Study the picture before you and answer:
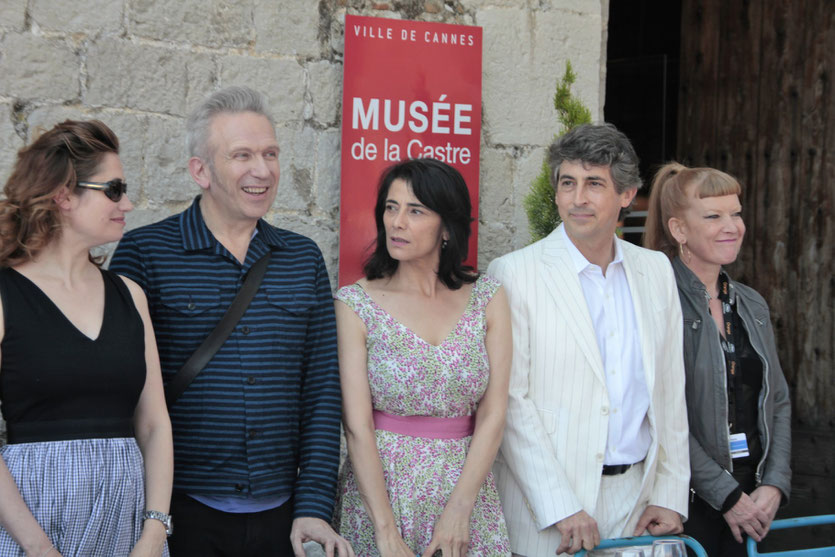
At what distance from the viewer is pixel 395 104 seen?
4.11 m

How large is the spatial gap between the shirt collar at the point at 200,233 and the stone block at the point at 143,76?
1123mm

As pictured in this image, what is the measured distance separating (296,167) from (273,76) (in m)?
0.39

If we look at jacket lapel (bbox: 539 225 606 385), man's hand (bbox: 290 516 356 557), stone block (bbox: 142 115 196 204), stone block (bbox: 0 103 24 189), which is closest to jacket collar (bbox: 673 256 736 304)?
jacket lapel (bbox: 539 225 606 385)

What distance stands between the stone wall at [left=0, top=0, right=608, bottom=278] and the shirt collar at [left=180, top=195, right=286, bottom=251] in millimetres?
1097

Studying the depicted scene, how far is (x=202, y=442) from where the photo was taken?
8.58 feet

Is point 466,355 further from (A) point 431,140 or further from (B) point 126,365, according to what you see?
(A) point 431,140

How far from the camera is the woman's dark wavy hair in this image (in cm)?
298

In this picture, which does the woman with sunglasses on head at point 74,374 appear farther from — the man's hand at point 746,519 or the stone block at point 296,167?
the man's hand at point 746,519

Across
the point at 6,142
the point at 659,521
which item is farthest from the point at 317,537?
the point at 6,142

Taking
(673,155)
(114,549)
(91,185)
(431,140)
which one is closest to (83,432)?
(114,549)

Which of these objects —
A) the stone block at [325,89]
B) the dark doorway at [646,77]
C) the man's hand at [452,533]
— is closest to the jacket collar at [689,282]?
the man's hand at [452,533]

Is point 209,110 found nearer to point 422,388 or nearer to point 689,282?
point 422,388

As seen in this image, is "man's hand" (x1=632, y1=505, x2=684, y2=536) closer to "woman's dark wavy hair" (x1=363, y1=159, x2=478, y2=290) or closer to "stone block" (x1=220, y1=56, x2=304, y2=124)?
"woman's dark wavy hair" (x1=363, y1=159, x2=478, y2=290)

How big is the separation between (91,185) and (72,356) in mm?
452
